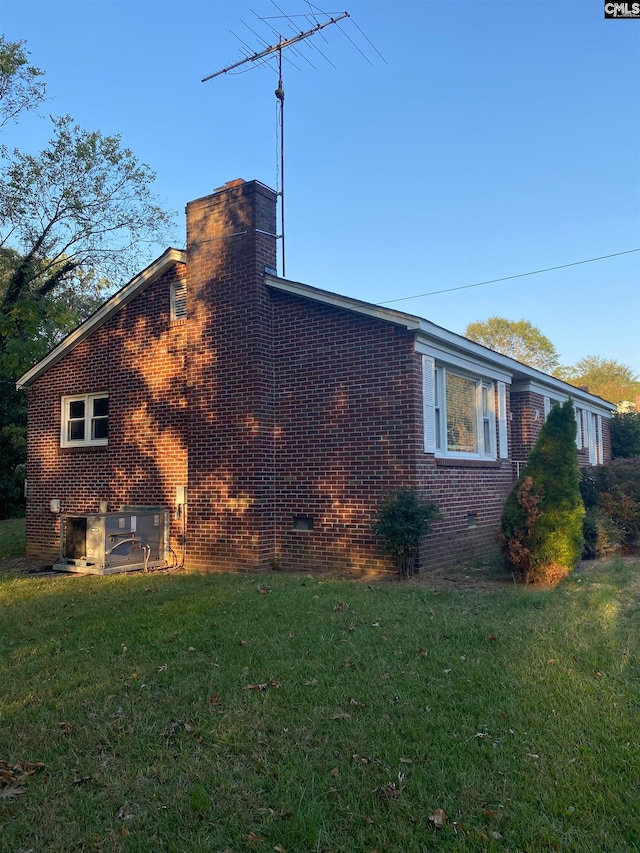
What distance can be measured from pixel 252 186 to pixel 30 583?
734 centimetres

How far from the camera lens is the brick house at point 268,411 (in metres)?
9.38

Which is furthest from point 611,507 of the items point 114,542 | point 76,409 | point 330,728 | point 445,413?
point 76,409

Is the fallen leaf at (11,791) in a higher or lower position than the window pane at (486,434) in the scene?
lower

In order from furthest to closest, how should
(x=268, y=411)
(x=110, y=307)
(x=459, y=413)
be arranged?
(x=110, y=307) < (x=459, y=413) < (x=268, y=411)

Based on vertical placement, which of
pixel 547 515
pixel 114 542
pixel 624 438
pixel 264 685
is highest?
pixel 624 438

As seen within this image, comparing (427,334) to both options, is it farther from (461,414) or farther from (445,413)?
(461,414)

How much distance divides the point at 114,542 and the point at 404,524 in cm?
523

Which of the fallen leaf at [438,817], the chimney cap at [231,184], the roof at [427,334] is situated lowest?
the fallen leaf at [438,817]

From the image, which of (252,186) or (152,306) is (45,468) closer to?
(152,306)

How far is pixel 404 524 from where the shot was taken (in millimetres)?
8469

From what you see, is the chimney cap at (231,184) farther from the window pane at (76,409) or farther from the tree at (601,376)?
the tree at (601,376)

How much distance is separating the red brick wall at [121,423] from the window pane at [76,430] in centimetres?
30

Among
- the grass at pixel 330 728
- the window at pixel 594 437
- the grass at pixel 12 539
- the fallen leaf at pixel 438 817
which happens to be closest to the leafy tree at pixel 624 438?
the window at pixel 594 437

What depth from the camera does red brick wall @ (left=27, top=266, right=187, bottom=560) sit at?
37.7 feet
